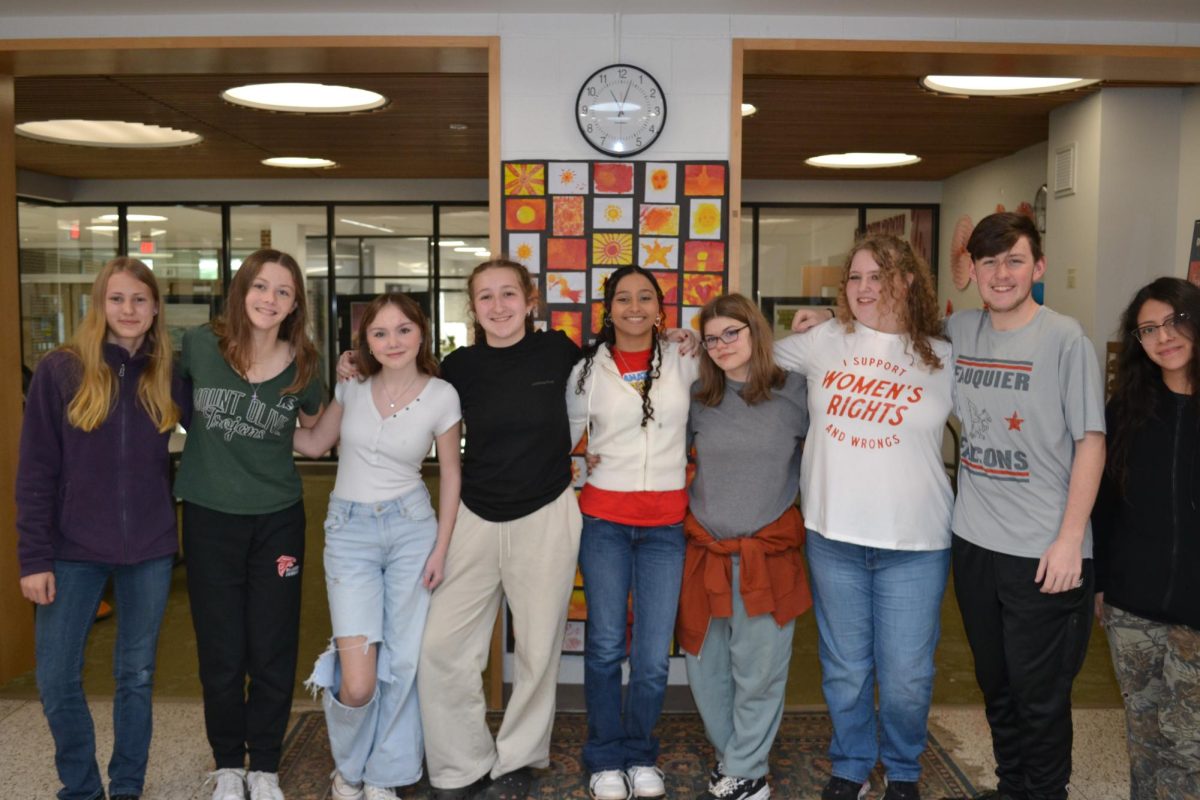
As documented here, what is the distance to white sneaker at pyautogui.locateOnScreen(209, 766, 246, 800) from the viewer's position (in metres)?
2.96

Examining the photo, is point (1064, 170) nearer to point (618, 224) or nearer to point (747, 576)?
point (618, 224)

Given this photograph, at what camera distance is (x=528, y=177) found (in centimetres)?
380

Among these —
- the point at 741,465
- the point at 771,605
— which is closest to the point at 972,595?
the point at 771,605

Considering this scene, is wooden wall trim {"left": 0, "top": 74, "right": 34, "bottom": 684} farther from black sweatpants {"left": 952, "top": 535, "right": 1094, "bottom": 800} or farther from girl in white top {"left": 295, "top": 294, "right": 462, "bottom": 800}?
black sweatpants {"left": 952, "top": 535, "right": 1094, "bottom": 800}

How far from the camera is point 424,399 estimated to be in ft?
9.52

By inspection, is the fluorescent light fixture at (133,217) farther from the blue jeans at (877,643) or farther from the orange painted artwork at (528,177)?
the blue jeans at (877,643)

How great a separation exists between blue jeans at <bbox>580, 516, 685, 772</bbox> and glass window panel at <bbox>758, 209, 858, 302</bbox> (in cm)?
771

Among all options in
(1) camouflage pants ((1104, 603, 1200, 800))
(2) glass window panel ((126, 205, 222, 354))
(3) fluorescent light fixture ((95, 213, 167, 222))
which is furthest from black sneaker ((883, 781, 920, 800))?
(3) fluorescent light fixture ((95, 213, 167, 222))

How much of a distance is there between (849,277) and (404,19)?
210cm

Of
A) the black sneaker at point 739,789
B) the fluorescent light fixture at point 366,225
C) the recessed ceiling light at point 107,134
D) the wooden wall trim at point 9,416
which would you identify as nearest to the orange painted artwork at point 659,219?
the black sneaker at point 739,789

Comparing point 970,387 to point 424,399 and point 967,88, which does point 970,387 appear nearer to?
point 424,399

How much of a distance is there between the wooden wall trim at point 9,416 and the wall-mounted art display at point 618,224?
2.24 metres

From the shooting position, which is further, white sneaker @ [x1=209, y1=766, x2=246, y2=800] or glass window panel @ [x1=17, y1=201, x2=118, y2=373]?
glass window panel @ [x1=17, y1=201, x2=118, y2=373]

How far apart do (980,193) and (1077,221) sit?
111 inches
